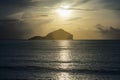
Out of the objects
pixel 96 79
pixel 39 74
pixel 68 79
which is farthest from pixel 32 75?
pixel 96 79

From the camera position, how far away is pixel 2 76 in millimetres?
55438

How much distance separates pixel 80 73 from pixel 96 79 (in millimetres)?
7482

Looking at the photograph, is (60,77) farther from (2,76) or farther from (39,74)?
A: (2,76)

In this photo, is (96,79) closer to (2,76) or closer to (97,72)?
(97,72)

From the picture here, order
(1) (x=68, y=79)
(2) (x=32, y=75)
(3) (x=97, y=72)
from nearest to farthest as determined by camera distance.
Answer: (1) (x=68, y=79), (2) (x=32, y=75), (3) (x=97, y=72)

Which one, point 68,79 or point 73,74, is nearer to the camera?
point 68,79

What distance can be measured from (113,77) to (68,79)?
707 cm

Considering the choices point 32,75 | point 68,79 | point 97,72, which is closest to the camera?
point 68,79

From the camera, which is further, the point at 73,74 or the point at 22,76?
the point at 73,74

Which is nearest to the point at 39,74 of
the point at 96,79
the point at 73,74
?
the point at 73,74

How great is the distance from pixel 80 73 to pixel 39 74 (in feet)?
23.2

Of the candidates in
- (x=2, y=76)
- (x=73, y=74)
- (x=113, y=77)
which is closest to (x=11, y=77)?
(x=2, y=76)

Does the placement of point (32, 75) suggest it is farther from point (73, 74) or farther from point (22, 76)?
point (73, 74)

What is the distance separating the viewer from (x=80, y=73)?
6106cm
